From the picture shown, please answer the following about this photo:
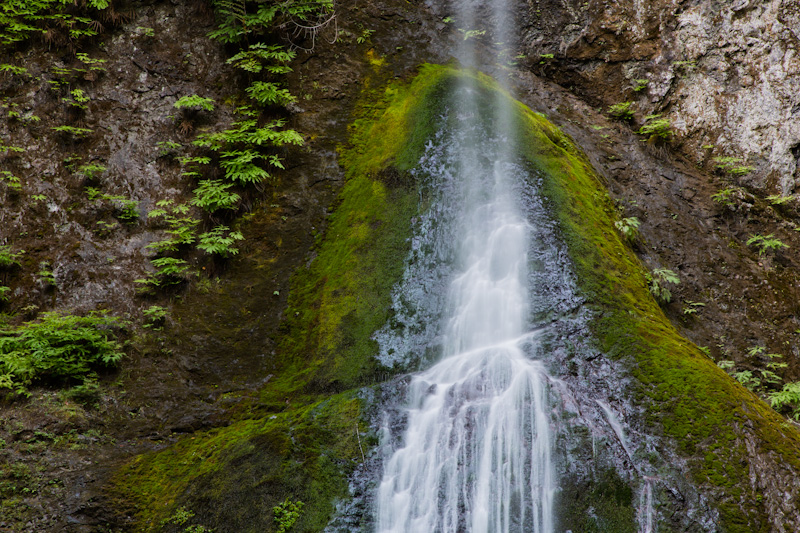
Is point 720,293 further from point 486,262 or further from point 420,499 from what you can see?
point 420,499

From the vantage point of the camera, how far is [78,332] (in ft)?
20.4

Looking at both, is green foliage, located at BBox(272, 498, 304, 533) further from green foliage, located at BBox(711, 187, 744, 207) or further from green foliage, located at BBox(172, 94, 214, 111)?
green foliage, located at BBox(711, 187, 744, 207)

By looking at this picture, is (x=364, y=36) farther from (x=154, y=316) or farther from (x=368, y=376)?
(x=368, y=376)

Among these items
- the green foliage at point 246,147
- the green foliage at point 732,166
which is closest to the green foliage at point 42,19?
the green foliage at point 246,147

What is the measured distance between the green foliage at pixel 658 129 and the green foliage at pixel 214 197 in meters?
7.89

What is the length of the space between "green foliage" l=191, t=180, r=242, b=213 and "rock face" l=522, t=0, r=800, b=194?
772 cm

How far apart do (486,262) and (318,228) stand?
3044 millimetres

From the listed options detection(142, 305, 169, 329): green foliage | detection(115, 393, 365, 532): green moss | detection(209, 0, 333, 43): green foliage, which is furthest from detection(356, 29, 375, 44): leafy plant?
detection(115, 393, 365, 532): green moss

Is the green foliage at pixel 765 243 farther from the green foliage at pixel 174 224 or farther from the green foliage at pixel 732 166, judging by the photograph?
the green foliage at pixel 174 224

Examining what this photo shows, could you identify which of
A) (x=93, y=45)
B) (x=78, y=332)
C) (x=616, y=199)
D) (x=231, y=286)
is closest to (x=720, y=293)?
(x=616, y=199)

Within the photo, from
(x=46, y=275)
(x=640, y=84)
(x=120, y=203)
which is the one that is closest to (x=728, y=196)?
(x=640, y=84)

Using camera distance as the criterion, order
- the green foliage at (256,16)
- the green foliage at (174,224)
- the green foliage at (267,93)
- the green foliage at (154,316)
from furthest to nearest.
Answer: the green foliage at (256,16), the green foliage at (267,93), the green foliage at (174,224), the green foliage at (154,316)

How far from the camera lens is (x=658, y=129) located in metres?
9.60

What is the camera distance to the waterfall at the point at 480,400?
15.5ft
